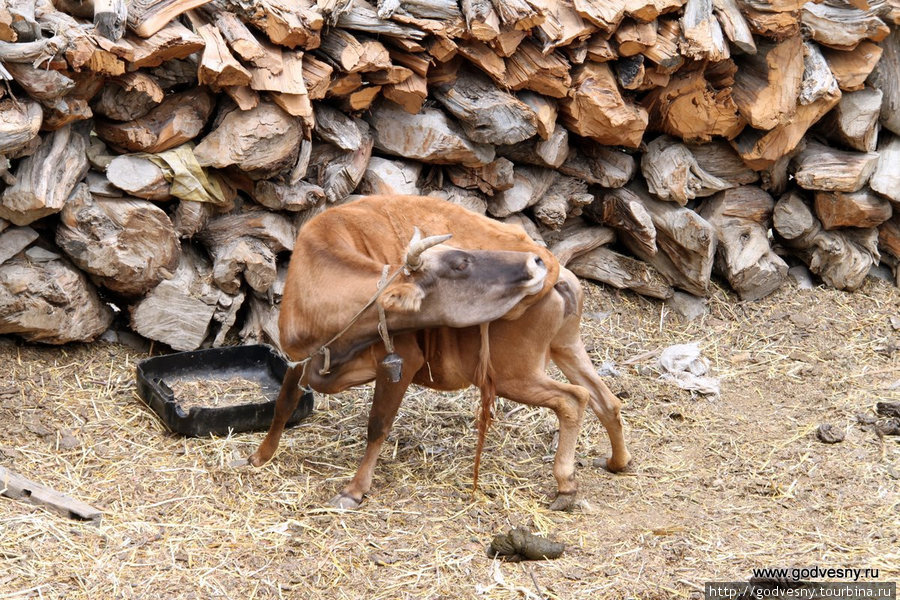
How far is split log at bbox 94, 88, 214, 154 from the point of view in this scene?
18.0 feet

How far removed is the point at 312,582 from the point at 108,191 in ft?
8.57

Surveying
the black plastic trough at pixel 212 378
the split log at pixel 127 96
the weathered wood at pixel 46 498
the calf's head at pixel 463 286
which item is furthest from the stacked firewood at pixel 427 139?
the calf's head at pixel 463 286

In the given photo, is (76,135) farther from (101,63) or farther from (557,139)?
(557,139)

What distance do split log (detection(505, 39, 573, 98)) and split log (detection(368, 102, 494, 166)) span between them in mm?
478

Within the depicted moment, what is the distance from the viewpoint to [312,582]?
13.5ft

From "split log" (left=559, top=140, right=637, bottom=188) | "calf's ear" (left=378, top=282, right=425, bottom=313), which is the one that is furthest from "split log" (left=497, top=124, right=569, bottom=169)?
"calf's ear" (left=378, top=282, right=425, bottom=313)

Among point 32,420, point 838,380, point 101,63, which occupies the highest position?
point 101,63

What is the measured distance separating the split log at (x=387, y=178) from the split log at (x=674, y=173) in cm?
184

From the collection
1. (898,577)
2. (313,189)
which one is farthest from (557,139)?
(898,577)

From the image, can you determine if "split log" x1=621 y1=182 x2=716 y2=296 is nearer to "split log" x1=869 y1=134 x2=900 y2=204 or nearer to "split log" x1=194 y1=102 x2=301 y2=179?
"split log" x1=869 y1=134 x2=900 y2=204

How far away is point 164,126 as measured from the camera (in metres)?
5.55

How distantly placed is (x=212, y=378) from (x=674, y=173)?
355 centimetres

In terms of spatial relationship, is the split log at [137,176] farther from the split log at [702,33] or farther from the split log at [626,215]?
the split log at [702,33]

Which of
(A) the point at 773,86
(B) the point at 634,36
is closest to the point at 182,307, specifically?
(B) the point at 634,36
